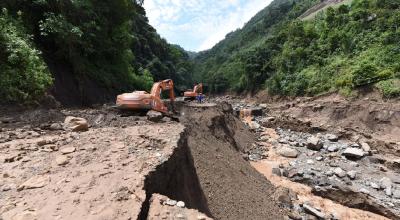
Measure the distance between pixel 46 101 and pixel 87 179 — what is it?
8.82 metres

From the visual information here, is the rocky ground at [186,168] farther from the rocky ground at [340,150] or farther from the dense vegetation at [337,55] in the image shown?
the dense vegetation at [337,55]

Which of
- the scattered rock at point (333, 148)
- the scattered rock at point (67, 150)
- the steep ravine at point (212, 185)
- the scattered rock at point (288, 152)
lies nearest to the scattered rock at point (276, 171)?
the steep ravine at point (212, 185)

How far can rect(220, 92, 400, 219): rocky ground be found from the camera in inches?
474

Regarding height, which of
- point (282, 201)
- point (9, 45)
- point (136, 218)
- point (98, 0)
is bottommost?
point (282, 201)

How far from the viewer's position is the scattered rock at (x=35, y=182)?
4961 millimetres

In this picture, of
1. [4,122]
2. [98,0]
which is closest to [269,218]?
[4,122]

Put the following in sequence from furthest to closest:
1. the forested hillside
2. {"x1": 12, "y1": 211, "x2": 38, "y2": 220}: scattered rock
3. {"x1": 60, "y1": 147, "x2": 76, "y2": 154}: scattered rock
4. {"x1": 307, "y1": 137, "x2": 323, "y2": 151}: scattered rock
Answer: {"x1": 307, "y1": 137, "x2": 323, "y2": 151}: scattered rock
the forested hillside
{"x1": 60, "y1": 147, "x2": 76, "y2": 154}: scattered rock
{"x1": 12, "y1": 211, "x2": 38, "y2": 220}: scattered rock

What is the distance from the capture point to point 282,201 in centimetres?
1032

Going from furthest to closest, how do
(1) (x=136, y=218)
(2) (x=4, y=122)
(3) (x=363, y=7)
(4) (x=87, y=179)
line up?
(3) (x=363, y=7) → (2) (x=4, y=122) → (4) (x=87, y=179) → (1) (x=136, y=218)

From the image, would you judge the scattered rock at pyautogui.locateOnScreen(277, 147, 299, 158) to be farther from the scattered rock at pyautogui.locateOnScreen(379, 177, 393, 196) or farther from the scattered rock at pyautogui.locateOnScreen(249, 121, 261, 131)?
the scattered rock at pyautogui.locateOnScreen(249, 121, 261, 131)

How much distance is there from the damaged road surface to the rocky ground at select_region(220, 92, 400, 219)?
3698 mm

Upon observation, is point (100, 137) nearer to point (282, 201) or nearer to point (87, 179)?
point (87, 179)

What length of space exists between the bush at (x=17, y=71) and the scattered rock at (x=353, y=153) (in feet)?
49.6

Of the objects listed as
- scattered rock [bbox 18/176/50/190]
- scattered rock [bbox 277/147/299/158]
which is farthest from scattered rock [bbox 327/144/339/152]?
scattered rock [bbox 18/176/50/190]
